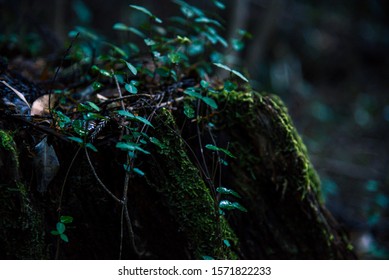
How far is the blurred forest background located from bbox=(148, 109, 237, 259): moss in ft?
11.6

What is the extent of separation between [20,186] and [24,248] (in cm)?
28

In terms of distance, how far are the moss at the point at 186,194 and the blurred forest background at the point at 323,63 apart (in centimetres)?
355

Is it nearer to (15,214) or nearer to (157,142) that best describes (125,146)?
(157,142)

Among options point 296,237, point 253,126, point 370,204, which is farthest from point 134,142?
point 370,204

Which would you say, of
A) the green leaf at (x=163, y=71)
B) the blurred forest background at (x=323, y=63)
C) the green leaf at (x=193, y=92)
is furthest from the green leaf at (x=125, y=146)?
the blurred forest background at (x=323, y=63)

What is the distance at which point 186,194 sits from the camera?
5.92 ft

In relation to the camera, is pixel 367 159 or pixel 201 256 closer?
pixel 201 256

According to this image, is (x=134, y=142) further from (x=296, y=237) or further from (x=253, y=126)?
(x=296, y=237)

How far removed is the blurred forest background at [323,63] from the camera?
5.98 m

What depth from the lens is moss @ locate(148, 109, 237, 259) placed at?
1.78 m

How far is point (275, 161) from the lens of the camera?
84.0 inches

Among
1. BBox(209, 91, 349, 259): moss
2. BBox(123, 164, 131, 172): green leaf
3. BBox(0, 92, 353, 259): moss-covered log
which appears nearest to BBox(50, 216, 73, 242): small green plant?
BBox(0, 92, 353, 259): moss-covered log

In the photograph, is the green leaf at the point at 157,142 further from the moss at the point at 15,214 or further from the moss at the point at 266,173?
the moss at the point at 15,214

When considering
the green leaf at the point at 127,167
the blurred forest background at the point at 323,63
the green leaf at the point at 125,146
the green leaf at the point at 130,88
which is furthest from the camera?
the blurred forest background at the point at 323,63
